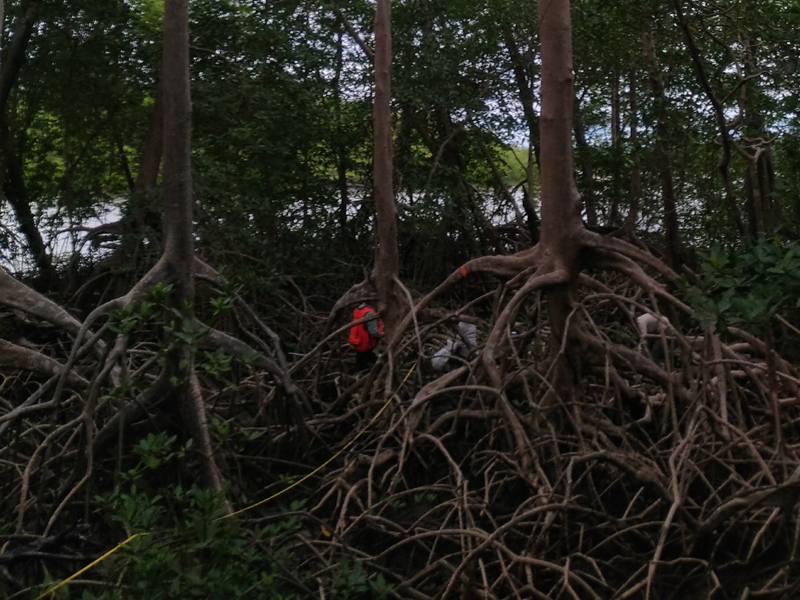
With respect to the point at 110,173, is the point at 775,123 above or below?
below

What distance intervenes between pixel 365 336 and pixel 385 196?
953 millimetres

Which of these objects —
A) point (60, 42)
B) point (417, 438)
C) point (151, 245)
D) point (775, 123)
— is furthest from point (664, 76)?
point (60, 42)

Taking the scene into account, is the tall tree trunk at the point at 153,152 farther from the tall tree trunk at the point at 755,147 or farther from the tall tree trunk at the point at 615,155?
the tall tree trunk at the point at 755,147

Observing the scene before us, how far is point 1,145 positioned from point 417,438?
5454mm

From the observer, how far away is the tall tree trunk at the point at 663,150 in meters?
6.14

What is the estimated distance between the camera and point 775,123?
6129 mm

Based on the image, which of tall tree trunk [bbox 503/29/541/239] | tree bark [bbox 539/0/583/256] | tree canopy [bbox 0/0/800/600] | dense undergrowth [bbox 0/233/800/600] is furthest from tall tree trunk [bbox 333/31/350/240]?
tree bark [bbox 539/0/583/256]

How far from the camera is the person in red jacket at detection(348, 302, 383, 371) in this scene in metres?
6.37

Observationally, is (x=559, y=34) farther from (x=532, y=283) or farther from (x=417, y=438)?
(x=417, y=438)

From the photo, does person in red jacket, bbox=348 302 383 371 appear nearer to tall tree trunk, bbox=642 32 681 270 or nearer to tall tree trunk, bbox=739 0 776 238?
tall tree trunk, bbox=642 32 681 270

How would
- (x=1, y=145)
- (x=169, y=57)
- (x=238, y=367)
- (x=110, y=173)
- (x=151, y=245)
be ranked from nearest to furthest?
(x=169, y=57), (x=238, y=367), (x=151, y=245), (x=1, y=145), (x=110, y=173)

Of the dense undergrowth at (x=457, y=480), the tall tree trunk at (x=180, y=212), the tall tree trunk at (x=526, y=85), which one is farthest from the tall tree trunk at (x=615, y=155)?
the tall tree trunk at (x=180, y=212)

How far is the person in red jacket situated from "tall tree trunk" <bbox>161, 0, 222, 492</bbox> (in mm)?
1928

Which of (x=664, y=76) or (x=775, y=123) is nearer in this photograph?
(x=775, y=123)
